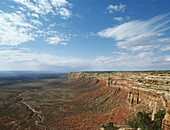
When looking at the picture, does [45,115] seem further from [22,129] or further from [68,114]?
[22,129]

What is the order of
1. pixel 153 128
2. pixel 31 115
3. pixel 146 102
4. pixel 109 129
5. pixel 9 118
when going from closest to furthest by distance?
pixel 153 128 < pixel 109 129 < pixel 146 102 < pixel 9 118 < pixel 31 115

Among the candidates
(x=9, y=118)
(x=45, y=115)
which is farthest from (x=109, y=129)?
(x=9, y=118)

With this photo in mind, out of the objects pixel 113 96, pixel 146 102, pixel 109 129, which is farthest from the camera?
pixel 113 96

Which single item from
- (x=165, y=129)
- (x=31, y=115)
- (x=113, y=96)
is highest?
(x=165, y=129)

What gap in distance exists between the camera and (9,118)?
152 ft

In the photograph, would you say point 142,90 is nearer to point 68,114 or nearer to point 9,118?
point 68,114

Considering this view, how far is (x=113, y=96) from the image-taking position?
59500mm

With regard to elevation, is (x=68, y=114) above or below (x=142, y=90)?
below

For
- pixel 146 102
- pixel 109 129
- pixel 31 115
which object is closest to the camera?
pixel 109 129

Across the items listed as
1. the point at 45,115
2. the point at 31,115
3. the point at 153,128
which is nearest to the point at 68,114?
the point at 45,115

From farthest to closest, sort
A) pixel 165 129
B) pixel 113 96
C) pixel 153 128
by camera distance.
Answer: pixel 113 96 → pixel 153 128 → pixel 165 129

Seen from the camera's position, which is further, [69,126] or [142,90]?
[142,90]

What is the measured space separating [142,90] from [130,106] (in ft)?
22.8

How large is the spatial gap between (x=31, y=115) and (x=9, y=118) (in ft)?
25.4
